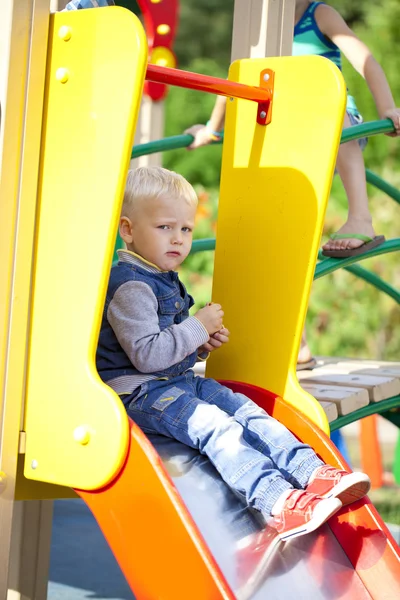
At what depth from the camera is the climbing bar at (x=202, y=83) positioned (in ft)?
6.49

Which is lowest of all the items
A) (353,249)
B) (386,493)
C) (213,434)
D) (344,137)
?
(386,493)

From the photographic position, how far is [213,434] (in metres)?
1.95

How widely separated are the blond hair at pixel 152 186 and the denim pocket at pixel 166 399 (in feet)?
1.36

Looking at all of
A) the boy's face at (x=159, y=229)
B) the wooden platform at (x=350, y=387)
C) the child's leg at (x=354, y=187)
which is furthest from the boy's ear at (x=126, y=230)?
the child's leg at (x=354, y=187)

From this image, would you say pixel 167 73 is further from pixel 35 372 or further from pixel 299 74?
pixel 35 372

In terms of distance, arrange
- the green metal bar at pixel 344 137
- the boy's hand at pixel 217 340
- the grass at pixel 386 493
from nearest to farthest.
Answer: the boy's hand at pixel 217 340
the green metal bar at pixel 344 137
the grass at pixel 386 493

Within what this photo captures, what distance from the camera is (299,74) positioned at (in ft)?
7.30

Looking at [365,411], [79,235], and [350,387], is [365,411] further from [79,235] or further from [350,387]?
[79,235]

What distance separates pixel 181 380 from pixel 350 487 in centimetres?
44

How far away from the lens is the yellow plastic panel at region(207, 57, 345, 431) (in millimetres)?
2195

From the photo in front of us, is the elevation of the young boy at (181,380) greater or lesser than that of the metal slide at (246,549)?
greater

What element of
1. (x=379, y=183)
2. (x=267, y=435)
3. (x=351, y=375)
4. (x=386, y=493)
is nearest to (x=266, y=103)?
(x=267, y=435)

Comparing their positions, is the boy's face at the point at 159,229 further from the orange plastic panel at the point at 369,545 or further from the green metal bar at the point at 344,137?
the green metal bar at the point at 344,137

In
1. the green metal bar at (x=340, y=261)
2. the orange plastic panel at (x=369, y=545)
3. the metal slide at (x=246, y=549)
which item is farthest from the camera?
the green metal bar at (x=340, y=261)
